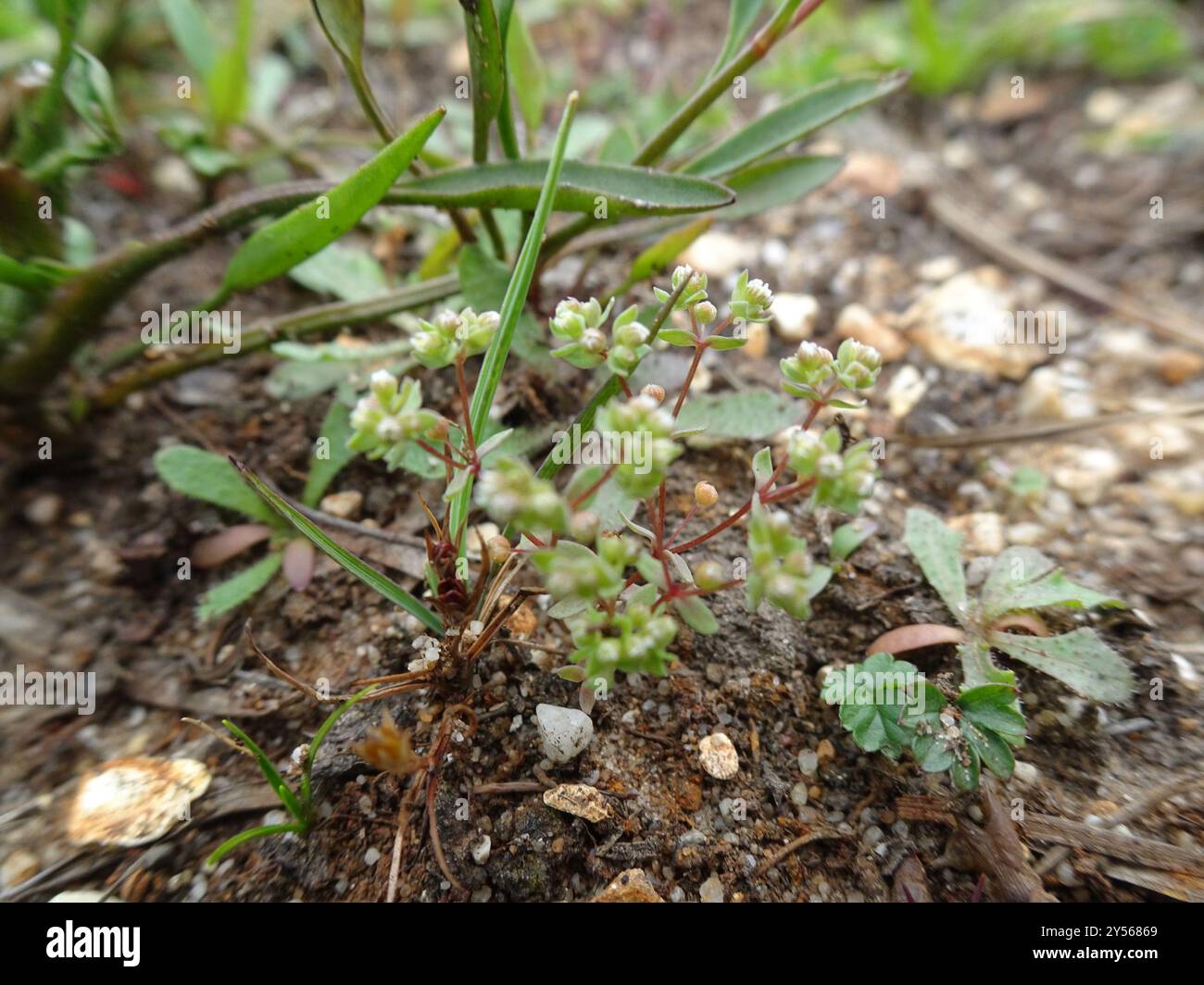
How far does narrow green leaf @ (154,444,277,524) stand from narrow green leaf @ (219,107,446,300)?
0.31 meters

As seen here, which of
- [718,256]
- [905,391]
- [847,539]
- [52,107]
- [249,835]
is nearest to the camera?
[249,835]

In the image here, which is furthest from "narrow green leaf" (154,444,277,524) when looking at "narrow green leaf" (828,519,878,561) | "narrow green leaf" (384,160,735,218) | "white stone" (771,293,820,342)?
"white stone" (771,293,820,342)

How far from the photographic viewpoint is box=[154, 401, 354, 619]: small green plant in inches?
58.8

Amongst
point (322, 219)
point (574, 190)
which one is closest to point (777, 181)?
point (574, 190)

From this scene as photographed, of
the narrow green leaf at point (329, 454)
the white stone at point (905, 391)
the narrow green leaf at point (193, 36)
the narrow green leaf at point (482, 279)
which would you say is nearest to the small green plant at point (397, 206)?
the narrow green leaf at point (482, 279)

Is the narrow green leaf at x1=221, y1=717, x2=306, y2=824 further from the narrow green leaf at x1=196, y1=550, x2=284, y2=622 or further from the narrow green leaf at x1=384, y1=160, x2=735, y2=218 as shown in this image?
the narrow green leaf at x1=384, y1=160, x2=735, y2=218

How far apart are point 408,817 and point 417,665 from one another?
9.3 inches

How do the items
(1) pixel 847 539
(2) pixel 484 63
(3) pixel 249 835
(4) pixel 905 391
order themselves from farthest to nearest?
(4) pixel 905 391
(1) pixel 847 539
(2) pixel 484 63
(3) pixel 249 835

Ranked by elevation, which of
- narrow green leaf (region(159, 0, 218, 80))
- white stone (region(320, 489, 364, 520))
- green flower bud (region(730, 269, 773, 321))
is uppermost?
narrow green leaf (region(159, 0, 218, 80))

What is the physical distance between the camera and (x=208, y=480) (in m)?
1.55

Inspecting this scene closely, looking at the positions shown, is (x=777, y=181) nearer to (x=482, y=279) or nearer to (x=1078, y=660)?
(x=482, y=279)

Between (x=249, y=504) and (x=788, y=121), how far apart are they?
127cm

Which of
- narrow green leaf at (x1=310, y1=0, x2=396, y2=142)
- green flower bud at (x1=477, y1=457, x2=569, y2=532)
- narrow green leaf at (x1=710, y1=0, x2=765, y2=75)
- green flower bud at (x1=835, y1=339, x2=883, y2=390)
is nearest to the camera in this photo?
green flower bud at (x1=477, y1=457, x2=569, y2=532)

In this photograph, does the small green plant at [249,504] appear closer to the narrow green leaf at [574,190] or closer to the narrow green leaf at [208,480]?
the narrow green leaf at [208,480]
